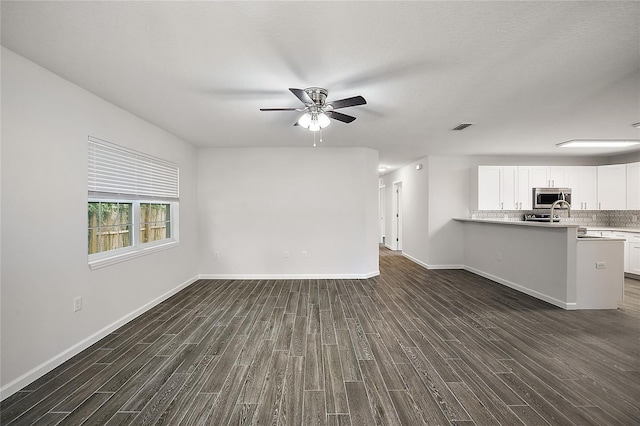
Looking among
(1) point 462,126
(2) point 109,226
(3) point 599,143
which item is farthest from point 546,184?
(2) point 109,226

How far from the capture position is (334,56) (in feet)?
6.89

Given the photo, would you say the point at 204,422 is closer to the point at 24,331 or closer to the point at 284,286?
the point at 24,331

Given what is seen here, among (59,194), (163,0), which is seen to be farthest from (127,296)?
(163,0)

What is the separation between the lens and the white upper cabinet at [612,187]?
18.3ft

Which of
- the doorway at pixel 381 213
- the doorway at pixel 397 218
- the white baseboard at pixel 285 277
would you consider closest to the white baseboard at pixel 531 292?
the white baseboard at pixel 285 277

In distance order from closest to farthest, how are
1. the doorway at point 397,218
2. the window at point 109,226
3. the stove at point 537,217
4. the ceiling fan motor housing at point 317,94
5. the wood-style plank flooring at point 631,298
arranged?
the ceiling fan motor housing at point 317,94, the window at point 109,226, the wood-style plank flooring at point 631,298, the stove at point 537,217, the doorway at point 397,218

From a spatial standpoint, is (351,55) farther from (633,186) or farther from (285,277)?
(633,186)

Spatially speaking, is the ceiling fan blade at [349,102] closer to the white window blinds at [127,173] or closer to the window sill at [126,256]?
the white window blinds at [127,173]

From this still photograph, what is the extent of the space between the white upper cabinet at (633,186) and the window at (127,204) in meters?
8.61

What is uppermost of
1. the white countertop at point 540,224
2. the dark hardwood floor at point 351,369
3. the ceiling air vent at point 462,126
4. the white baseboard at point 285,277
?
the ceiling air vent at point 462,126

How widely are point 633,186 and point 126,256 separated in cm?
886

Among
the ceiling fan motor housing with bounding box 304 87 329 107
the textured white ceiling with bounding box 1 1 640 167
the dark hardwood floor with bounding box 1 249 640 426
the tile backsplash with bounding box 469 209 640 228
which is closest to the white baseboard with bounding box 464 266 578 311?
the dark hardwood floor with bounding box 1 249 640 426

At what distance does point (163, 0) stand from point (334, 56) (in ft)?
3.73

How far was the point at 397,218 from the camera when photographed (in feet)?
28.9
